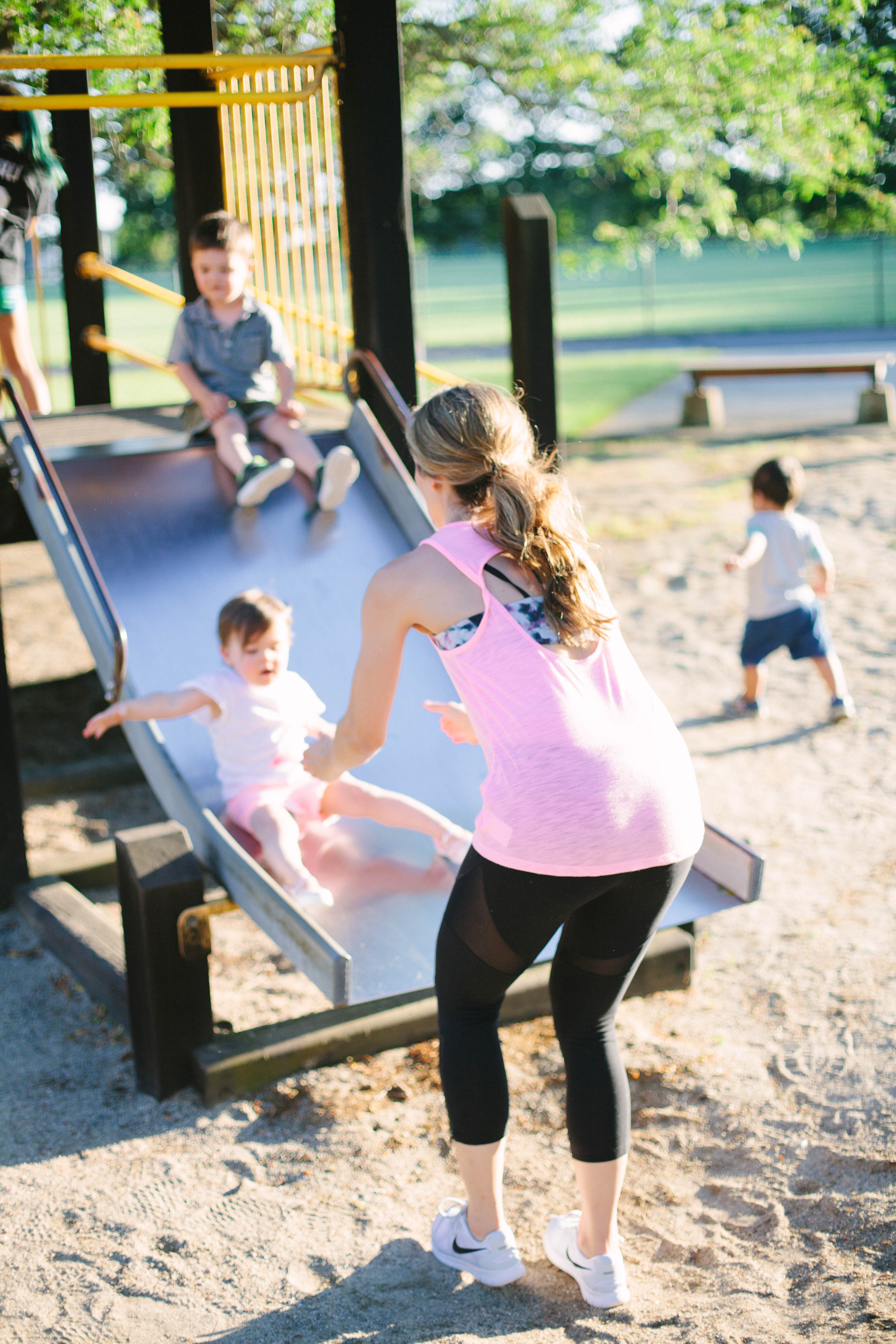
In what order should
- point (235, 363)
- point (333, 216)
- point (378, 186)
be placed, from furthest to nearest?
point (333, 216) → point (235, 363) → point (378, 186)

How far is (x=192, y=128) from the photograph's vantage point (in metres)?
6.31

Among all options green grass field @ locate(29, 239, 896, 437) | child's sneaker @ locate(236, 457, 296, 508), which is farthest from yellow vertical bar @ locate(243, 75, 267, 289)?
green grass field @ locate(29, 239, 896, 437)

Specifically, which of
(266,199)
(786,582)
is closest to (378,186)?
(266,199)

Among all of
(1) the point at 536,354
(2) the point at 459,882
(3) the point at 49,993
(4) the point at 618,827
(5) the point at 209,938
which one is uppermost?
(1) the point at 536,354

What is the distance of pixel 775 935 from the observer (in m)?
4.27

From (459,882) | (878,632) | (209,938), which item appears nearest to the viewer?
(459,882)

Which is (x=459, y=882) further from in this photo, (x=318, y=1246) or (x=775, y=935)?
(x=775, y=935)

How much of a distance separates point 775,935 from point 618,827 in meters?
2.27

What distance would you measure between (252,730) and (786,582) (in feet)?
11.1

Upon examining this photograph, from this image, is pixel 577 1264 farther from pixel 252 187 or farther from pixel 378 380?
pixel 252 187

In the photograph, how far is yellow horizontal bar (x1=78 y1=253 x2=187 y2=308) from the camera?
21.7ft

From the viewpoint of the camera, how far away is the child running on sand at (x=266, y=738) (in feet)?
11.9

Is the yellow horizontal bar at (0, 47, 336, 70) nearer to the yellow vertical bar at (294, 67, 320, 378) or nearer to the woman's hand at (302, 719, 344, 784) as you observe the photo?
the yellow vertical bar at (294, 67, 320, 378)

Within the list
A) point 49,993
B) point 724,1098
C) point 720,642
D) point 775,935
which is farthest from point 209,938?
point 720,642
